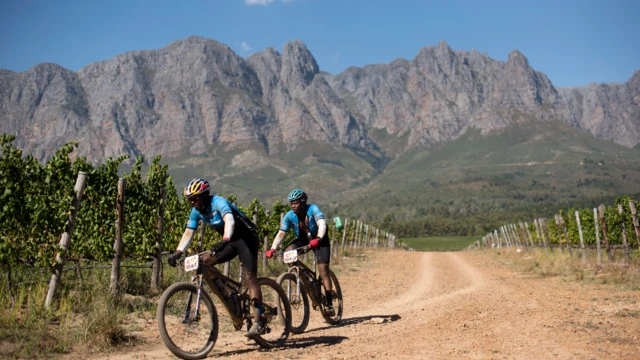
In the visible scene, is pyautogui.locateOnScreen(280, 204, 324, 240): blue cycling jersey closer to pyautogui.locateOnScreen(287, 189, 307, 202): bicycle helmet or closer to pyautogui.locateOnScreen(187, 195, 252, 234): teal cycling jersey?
pyautogui.locateOnScreen(287, 189, 307, 202): bicycle helmet

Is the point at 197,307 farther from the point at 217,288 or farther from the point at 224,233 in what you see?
the point at 224,233

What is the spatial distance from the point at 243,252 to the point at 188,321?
122 cm

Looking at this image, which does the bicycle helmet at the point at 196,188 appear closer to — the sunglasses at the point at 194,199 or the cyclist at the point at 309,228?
the sunglasses at the point at 194,199

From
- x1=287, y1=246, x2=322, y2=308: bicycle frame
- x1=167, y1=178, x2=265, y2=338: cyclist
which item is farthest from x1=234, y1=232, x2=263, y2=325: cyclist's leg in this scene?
x1=287, y1=246, x2=322, y2=308: bicycle frame

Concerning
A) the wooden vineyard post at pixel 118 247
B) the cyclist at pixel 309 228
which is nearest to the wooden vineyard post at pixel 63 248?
the wooden vineyard post at pixel 118 247

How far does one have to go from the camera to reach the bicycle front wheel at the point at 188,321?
24.1 ft

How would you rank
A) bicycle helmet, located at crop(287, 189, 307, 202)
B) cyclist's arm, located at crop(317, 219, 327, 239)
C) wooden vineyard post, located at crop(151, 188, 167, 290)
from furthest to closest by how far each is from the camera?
wooden vineyard post, located at crop(151, 188, 167, 290), bicycle helmet, located at crop(287, 189, 307, 202), cyclist's arm, located at crop(317, 219, 327, 239)

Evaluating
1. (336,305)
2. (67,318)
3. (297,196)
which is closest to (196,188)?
(297,196)

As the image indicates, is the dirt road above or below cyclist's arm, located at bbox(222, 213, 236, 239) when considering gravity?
below

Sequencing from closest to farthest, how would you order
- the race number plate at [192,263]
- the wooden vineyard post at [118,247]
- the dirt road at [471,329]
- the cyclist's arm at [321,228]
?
the race number plate at [192,263]
the dirt road at [471,329]
the cyclist's arm at [321,228]
the wooden vineyard post at [118,247]

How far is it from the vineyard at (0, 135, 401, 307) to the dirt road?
6.93 feet

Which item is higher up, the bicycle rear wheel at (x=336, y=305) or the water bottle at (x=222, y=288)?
the water bottle at (x=222, y=288)

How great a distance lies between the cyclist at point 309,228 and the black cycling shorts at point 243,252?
1.76 metres

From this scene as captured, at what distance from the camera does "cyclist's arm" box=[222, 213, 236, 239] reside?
7.57 m
